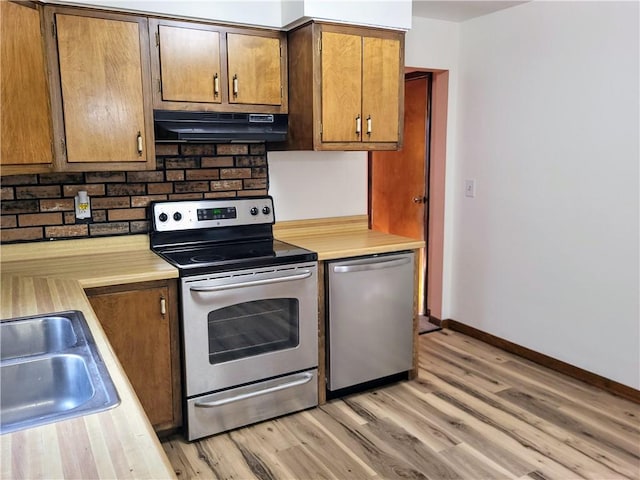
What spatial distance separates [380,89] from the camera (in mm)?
Answer: 2969

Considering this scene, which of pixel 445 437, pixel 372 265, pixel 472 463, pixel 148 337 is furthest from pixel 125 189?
pixel 472 463

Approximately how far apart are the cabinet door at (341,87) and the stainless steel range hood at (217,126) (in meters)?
0.28

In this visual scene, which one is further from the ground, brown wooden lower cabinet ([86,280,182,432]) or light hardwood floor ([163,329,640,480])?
brown wooden lower cabinet ([86,280,182,432])

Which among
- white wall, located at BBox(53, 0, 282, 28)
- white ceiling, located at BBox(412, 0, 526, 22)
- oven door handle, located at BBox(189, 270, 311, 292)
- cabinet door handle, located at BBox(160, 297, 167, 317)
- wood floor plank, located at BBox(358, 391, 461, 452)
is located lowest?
wood floor plank, located at BBox(358, 391, 461, 452)

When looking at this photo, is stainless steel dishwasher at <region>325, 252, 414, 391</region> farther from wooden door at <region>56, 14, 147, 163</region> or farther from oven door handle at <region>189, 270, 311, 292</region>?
wooden door at <region>56, 14, 147, 163</region>

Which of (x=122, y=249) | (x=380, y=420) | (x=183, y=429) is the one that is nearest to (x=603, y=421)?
(x=380, y=420)

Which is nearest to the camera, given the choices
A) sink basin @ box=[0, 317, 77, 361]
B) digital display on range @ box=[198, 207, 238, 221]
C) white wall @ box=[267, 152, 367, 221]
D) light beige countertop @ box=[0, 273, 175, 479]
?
light beige countertop @ box=[0, 273, 175, 479]

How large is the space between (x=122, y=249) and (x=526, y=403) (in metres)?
2.31

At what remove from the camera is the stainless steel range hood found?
2580 millimetres

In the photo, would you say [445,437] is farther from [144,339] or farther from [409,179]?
[409,179]

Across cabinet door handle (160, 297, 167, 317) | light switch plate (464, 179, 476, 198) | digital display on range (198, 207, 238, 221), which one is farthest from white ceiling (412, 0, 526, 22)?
cabinet door handle (160, 297, 167, 317)

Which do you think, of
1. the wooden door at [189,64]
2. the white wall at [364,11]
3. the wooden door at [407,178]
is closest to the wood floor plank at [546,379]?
the wooden door at [407,178]

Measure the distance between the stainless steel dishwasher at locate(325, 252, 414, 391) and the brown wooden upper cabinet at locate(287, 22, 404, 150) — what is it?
2.23 ft

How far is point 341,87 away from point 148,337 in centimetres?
159
